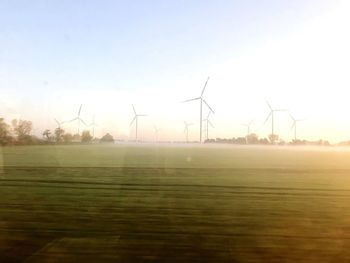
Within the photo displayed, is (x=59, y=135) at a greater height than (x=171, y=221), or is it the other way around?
(x=59, y=135)

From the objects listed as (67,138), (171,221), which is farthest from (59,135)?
(171,221)

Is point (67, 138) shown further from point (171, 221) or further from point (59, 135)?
point (171, 221)

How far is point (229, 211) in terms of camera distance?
13219mm

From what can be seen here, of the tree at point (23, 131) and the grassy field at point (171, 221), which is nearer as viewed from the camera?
the grassy field at point (171, 221)

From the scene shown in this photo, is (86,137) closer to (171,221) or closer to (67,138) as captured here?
(67,138)

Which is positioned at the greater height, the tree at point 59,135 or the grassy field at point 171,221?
the tree at point 59,135

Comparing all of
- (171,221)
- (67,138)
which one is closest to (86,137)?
(67,138)

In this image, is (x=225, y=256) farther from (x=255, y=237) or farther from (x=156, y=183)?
(x=156, y=183)

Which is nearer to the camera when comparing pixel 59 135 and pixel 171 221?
pixel 171 221

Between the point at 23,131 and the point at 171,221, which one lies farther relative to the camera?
the point at 23,131

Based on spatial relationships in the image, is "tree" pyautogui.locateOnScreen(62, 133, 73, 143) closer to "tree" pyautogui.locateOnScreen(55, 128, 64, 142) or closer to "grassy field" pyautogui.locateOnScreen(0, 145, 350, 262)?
"tree" pyautogui.locateOnScreen(55, 128, 64, 142)

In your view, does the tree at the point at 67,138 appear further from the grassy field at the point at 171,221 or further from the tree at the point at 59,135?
the grassy field at the point at 171,221

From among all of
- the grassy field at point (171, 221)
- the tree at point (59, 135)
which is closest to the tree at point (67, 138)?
the tree at point (59, 135)

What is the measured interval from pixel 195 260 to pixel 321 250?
6.77 ft
